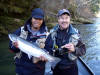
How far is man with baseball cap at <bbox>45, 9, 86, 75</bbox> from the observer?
278cm

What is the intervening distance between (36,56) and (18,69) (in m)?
0.41

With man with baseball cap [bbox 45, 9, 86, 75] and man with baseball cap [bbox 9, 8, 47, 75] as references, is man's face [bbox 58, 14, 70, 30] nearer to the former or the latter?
man with baseball cap [bbox 45, 9, 86, 75]

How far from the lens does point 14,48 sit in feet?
9.41

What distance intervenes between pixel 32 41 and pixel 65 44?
60 cm

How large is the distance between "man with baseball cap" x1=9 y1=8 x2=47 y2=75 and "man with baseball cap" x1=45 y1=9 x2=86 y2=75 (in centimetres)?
22

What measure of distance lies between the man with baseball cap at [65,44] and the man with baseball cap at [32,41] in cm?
22

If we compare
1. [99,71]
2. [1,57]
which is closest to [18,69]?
[99,71]

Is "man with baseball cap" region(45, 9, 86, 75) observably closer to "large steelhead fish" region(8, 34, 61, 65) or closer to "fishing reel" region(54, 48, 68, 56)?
"fishing reel" region(54, 48, 68, 56)

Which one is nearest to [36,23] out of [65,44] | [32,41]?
[32,41]

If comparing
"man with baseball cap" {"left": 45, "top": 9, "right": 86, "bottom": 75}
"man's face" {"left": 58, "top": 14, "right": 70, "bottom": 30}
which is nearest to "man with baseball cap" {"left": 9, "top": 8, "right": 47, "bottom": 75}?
"man with baseball cap" {"left": 45, "top": 9, "right": 86, "bottom": 75}

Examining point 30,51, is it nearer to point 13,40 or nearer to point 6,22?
point 13,40

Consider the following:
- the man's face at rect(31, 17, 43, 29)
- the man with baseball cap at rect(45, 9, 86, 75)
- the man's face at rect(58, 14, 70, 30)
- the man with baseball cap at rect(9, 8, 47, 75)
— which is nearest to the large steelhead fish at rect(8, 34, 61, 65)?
the man with baseball cap at rect(9, 8, 47, 75)

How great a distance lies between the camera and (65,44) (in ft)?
9.30

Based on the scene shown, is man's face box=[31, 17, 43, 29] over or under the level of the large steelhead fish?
over
